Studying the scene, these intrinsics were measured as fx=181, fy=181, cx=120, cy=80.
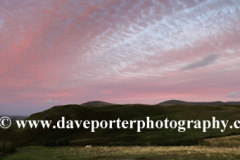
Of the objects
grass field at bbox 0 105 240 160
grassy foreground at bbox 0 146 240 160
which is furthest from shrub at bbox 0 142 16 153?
grassy foreground at bbox 0 146 240 160

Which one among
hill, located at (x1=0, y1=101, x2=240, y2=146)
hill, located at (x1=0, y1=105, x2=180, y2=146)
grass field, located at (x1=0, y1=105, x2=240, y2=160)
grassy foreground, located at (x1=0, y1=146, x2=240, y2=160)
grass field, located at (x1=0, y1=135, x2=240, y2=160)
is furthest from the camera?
hill, located at (x1=0, y1=105, x2=180, y2=146)

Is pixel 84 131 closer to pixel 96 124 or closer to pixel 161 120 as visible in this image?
pixel 96 124

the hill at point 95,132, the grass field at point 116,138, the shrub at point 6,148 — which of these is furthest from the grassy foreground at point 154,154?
the hill at point 95,132

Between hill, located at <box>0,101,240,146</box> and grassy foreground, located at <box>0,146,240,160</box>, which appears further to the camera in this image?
hill, located at <box>0,101,240,146</box>

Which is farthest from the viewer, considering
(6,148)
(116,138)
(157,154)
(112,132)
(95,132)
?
(95,132)

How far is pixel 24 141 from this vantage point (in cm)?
6575

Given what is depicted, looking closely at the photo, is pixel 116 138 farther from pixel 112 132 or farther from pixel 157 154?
pixel 157 154

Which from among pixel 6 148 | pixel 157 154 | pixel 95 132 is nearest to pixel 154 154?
pixel 157 154

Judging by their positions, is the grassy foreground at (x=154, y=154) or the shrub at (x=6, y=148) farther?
the shrub at (x=6, y=148)

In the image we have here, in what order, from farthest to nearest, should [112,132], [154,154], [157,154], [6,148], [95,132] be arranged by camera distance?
[95,132], [112,132], [6,148], [154,154], [157,154]

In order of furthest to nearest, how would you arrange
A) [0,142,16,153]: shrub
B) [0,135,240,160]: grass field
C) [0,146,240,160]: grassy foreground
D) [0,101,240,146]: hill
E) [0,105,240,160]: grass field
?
[0,101,240,146]: hill
[0,142,16,153]: shrub
[0,105,240,160]: grass field
[0,135,240,160]: grass field
[0,146,240,160]: grassy foreground

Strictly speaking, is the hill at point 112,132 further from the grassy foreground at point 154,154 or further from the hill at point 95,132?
the grassy foreground at point 154,154

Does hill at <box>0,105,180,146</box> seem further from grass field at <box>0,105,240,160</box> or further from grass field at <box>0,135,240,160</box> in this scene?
grass field at <box>0,135,240,160</box>

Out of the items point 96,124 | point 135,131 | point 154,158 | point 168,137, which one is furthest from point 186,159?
point 96,124
